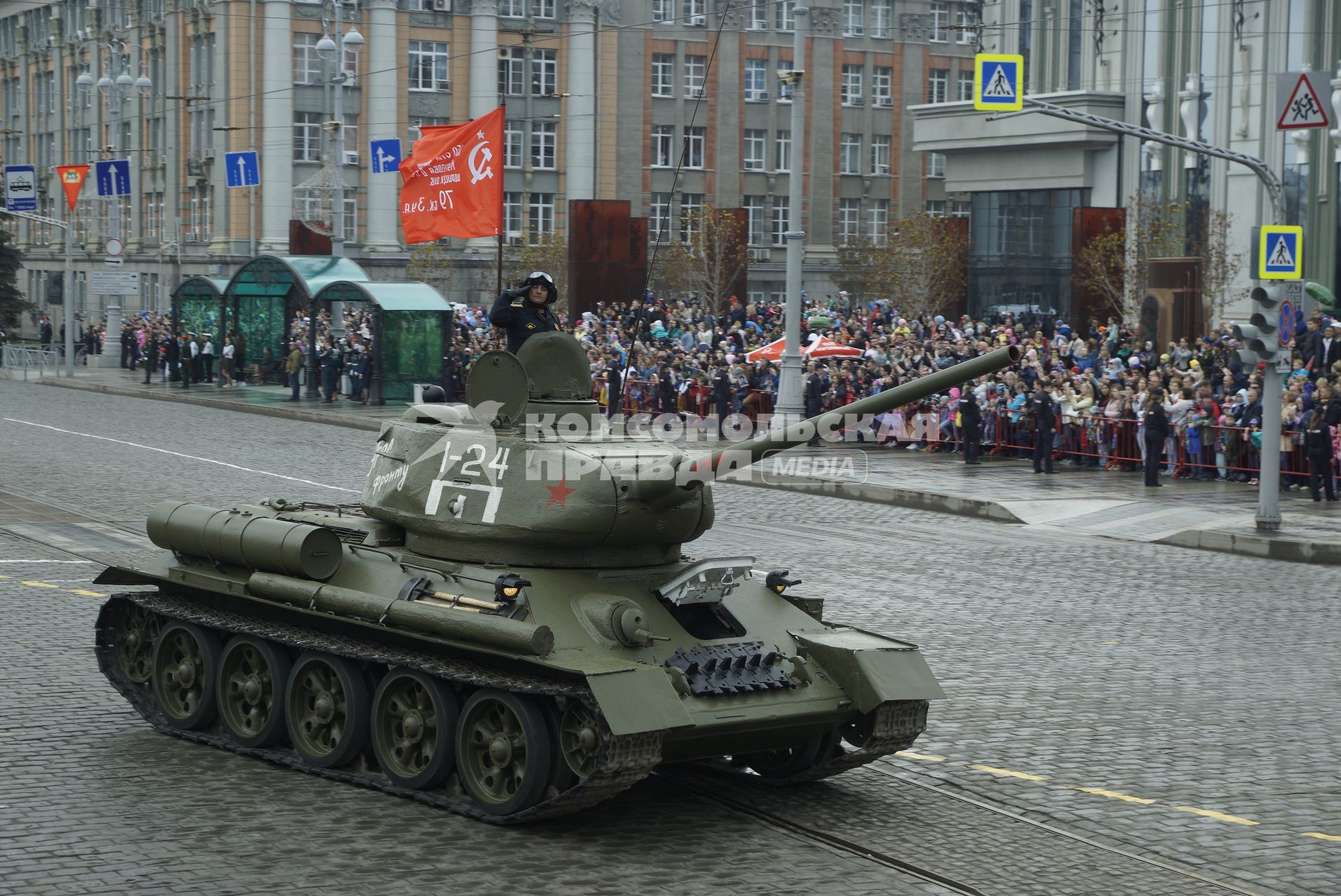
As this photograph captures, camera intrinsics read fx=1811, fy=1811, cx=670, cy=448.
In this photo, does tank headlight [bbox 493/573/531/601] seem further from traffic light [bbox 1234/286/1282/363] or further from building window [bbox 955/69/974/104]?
building window [bbox 955/69/974/104]

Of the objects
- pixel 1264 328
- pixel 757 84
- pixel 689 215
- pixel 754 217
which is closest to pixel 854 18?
pixel 757 84

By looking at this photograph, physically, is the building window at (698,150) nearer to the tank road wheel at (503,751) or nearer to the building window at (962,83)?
the building window at (962,83)

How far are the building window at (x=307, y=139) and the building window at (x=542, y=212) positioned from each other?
9607 mm

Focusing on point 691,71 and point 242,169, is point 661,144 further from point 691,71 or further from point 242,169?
point 242,169

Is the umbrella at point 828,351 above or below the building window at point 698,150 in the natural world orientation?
below

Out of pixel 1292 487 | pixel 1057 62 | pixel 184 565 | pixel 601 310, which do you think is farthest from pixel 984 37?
pixel 184 565

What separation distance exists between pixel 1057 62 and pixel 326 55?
23224 millimetres

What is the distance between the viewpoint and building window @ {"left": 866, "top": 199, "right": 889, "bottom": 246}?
280 feet

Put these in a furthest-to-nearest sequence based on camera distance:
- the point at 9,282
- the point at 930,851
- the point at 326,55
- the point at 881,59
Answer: the point at 881,59
the point at 9,282
the point at 326,55
the point at 930,851

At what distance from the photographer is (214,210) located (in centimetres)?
7662

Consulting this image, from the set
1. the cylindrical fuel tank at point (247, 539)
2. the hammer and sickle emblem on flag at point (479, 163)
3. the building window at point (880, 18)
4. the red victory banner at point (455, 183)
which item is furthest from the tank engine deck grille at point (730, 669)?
the building window at point (880, 18)

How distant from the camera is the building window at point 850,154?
84.8 metres

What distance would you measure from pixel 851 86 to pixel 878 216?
20.4 ft

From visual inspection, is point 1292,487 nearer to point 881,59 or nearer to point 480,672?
point 480,672
